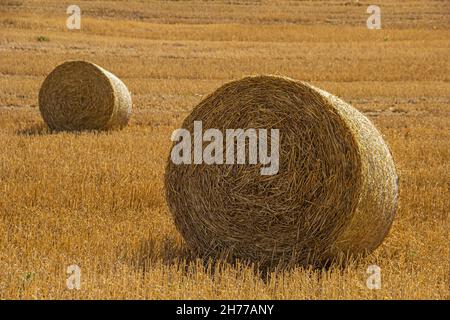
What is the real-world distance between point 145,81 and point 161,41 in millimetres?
10051

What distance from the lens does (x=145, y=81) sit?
1978cm

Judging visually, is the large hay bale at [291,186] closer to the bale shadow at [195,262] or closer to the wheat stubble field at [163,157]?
the bale shadow at [195,262]

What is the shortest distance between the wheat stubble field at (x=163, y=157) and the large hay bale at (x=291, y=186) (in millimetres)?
218

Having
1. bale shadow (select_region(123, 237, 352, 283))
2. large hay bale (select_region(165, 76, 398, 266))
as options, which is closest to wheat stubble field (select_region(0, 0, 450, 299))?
bale shadow (select_region(123, 237, 352, 283))

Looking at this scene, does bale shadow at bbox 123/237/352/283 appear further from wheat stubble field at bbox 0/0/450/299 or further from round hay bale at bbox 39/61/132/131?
round hay bale at bbox 39/61/132/131

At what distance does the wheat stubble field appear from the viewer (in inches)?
202

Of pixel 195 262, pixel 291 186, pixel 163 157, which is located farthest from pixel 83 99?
pixel 291 186

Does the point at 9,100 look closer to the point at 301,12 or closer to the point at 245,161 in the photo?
the point at 245,161

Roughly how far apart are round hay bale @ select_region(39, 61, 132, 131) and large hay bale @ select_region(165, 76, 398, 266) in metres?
6.57

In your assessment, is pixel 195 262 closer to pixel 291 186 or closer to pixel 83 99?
pixel 291 186

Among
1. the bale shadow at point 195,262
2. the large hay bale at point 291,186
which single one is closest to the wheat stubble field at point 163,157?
the bale shadow at point 195,262

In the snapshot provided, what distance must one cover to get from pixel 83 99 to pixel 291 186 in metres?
7.75

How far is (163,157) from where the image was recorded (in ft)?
33.2
